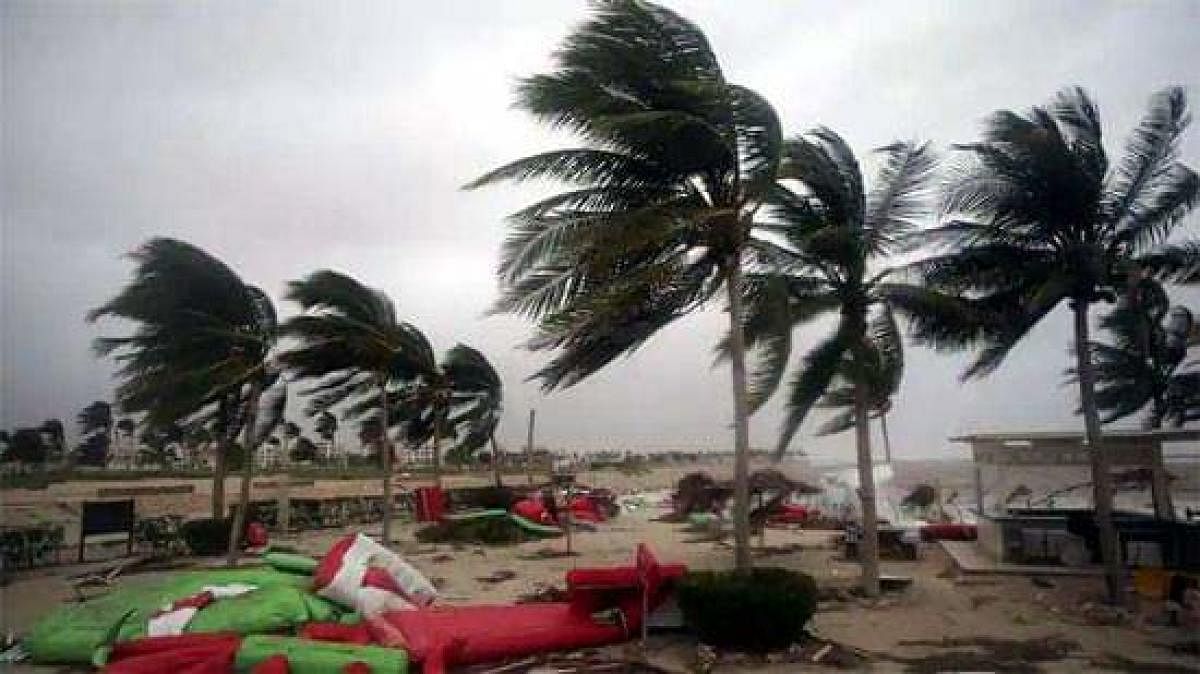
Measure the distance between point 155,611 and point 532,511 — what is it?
14.4 meters

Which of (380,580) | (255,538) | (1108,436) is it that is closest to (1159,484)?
(1108,436)

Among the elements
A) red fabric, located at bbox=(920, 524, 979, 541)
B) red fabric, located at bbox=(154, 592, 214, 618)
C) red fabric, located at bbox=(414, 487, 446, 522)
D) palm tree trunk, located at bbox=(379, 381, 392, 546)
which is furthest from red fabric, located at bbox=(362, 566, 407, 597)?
red fabric, located at bbox=(920, 524, 979, 541)

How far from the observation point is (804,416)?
43.9 feet

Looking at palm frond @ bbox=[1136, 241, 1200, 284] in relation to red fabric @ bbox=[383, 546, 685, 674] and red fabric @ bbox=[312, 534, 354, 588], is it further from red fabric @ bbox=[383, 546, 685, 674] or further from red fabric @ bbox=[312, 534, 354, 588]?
red fabric @ bbox=[312, 534, 354, 588]

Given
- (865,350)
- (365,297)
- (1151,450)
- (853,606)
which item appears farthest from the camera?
(365,297)

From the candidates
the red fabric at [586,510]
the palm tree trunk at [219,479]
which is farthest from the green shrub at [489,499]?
the palm tree trunk at [219,479]

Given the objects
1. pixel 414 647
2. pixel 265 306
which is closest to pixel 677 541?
pixel 265 306

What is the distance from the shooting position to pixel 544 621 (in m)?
8.85

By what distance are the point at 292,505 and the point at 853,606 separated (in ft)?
61.2

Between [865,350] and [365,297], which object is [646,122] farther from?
[365,297]

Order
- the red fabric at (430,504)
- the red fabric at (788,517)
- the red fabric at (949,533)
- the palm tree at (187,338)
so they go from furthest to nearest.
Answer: the red fabric at (788,517), the red fabric at (430,504), the red fabric at (949,533), the palm tree at (187,338)

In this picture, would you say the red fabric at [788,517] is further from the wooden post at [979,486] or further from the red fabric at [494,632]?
the red fabric at [494,632]

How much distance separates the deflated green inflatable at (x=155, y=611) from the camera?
323 inches

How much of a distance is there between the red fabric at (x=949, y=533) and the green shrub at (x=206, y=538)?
16.7 meters
